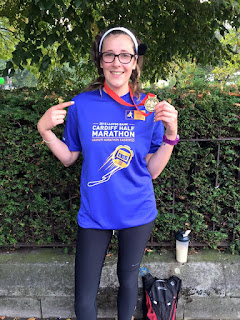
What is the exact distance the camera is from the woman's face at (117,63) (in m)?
1.72

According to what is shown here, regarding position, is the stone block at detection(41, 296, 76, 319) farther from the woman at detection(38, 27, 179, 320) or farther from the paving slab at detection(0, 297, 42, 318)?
the woman at detection(38, 27, 179, 320)

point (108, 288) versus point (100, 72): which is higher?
point (100, 72)

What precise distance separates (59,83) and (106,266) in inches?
136

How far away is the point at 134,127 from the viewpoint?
1791 millimetres

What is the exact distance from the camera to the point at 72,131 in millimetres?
1899

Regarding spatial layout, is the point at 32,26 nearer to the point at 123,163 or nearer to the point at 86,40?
the point at 86,40

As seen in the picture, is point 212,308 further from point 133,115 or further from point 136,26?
point 136,26

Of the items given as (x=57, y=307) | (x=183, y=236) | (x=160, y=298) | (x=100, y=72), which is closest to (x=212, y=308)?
(x=160, y=298)

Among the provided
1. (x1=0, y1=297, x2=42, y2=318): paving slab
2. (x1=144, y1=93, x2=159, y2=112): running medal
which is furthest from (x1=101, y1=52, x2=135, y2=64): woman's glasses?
(x1=0, y1=297, x2=42, y2=318): paving slab

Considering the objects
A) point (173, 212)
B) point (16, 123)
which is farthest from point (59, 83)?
point (173, 212)

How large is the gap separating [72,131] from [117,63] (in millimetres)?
521

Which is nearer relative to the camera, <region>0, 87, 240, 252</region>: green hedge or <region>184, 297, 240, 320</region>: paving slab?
<region>0, 87, 240, 252</region>: green hedge

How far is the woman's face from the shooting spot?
5.66ft

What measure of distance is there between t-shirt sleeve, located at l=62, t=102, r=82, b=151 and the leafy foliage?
177cm
